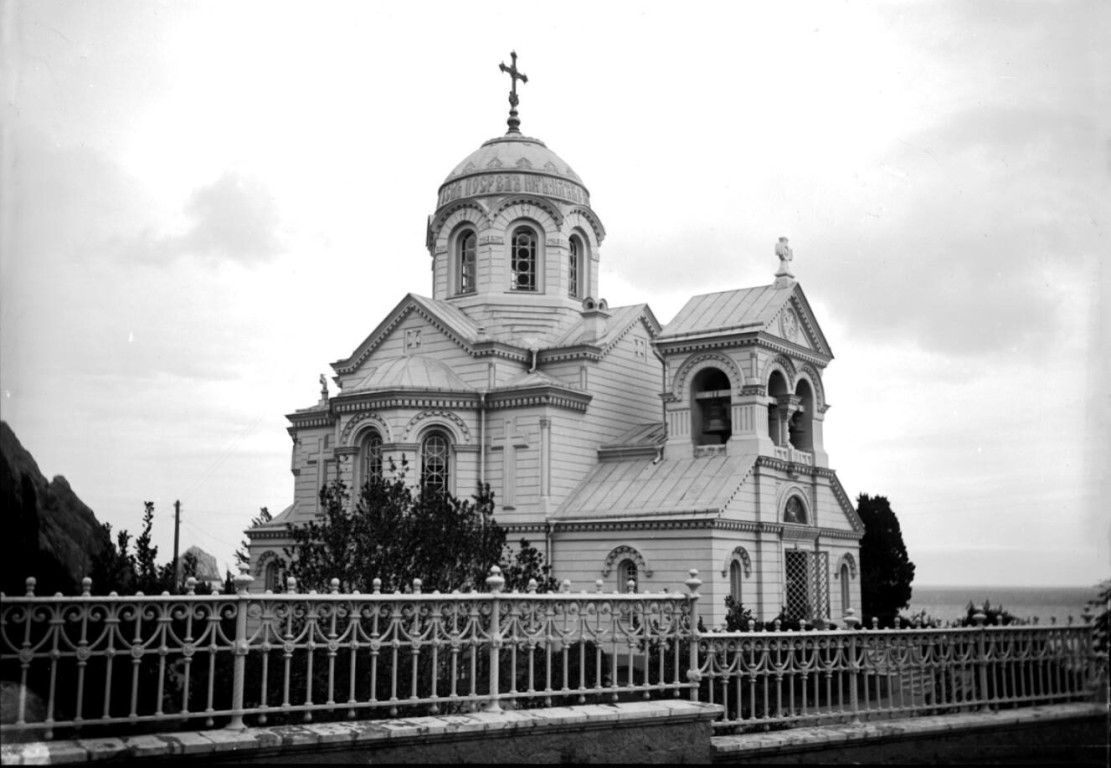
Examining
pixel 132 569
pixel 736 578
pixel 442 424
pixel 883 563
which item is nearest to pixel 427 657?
pixel 132 569

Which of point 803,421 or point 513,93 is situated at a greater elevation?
point 513,93

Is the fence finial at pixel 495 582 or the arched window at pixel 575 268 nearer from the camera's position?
the fence finial at pixel 495 582

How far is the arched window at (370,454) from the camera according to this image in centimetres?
2688

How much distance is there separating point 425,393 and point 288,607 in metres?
18.2

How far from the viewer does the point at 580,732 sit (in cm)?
877

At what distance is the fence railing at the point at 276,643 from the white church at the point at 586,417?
13631 millimetres

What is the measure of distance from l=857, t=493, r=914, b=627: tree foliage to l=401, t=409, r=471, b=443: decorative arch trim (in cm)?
1301

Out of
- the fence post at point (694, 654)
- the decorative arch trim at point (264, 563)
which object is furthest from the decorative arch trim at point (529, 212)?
the fence post at point (694, 654)

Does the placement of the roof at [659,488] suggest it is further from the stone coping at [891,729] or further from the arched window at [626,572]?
the stone coping at [891,729]

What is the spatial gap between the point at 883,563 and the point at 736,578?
36.2 feet

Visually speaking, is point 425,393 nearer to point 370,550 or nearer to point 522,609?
point 370,550

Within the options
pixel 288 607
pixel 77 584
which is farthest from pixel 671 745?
pixel 77 584

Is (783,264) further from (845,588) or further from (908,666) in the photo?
(908,666)

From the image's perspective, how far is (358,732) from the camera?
788cm
